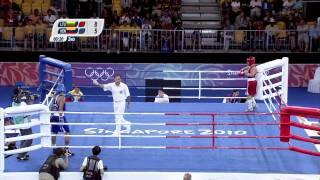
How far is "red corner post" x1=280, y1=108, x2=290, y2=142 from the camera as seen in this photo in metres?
12.0

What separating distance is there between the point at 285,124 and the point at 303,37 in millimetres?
11609

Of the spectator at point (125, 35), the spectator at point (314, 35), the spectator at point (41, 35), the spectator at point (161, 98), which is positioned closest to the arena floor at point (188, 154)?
the spectator at point (161, 98)

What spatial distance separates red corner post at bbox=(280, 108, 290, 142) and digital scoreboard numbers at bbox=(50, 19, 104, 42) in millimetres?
4597

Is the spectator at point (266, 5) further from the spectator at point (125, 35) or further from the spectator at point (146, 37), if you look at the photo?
the spectator at point (125, 35)

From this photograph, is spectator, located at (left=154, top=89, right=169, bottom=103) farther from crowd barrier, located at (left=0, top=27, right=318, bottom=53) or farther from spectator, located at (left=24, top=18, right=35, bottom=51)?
spectator, located at (left=24, top=18, right=35, bottom=51)

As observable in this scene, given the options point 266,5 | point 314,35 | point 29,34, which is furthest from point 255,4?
point 29,34

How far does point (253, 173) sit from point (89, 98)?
35.7 ft

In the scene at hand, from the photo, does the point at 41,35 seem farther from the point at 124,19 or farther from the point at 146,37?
the point at 146,37

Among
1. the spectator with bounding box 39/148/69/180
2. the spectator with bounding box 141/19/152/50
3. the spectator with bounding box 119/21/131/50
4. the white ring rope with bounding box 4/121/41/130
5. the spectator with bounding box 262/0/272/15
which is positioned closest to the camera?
the spectator with bounding box 39/148/69/180

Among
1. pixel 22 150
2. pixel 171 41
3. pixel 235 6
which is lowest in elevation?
pixel 22 150

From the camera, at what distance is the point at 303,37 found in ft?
75.5

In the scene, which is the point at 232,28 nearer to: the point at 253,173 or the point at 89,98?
the point at 89,98

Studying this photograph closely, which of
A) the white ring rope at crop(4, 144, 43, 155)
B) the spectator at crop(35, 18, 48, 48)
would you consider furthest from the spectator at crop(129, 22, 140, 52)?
the white ring rope at crop(4, 144, 43, 155)

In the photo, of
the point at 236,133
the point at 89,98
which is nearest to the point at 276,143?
the point at 236,133
